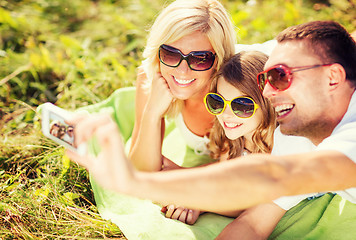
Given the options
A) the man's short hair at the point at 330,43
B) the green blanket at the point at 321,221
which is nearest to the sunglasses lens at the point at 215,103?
the man's short hair at the point at 330,43

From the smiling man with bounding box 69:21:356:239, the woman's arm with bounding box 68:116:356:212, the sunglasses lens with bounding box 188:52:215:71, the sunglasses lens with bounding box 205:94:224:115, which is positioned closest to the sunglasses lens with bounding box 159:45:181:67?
the sunglasses lens with bounding box 188:52:215:71

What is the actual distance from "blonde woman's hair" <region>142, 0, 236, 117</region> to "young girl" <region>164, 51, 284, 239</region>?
247 mm

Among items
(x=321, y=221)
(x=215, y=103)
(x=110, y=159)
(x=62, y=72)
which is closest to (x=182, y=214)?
(x=215, y=103)

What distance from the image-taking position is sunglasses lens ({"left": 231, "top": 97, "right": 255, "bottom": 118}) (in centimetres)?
279

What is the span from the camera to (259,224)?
263cm

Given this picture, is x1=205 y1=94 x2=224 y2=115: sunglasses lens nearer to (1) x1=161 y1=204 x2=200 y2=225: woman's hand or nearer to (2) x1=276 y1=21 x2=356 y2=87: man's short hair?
(2) x1=276 y1=21 x2=356 y2=87: man's short hair

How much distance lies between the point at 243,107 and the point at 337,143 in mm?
1017

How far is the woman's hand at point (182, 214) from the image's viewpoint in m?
3.04

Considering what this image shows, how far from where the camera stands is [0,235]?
2.90 meters

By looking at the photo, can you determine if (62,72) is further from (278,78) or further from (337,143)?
(337,143)

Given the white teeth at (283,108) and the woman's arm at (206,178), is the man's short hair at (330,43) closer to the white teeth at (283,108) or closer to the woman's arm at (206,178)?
the white teeth at (283,108)

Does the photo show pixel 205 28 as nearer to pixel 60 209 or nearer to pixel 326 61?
pixel 326 61

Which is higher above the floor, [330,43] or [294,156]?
[330,43]

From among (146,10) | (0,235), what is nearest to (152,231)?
(0,235)
